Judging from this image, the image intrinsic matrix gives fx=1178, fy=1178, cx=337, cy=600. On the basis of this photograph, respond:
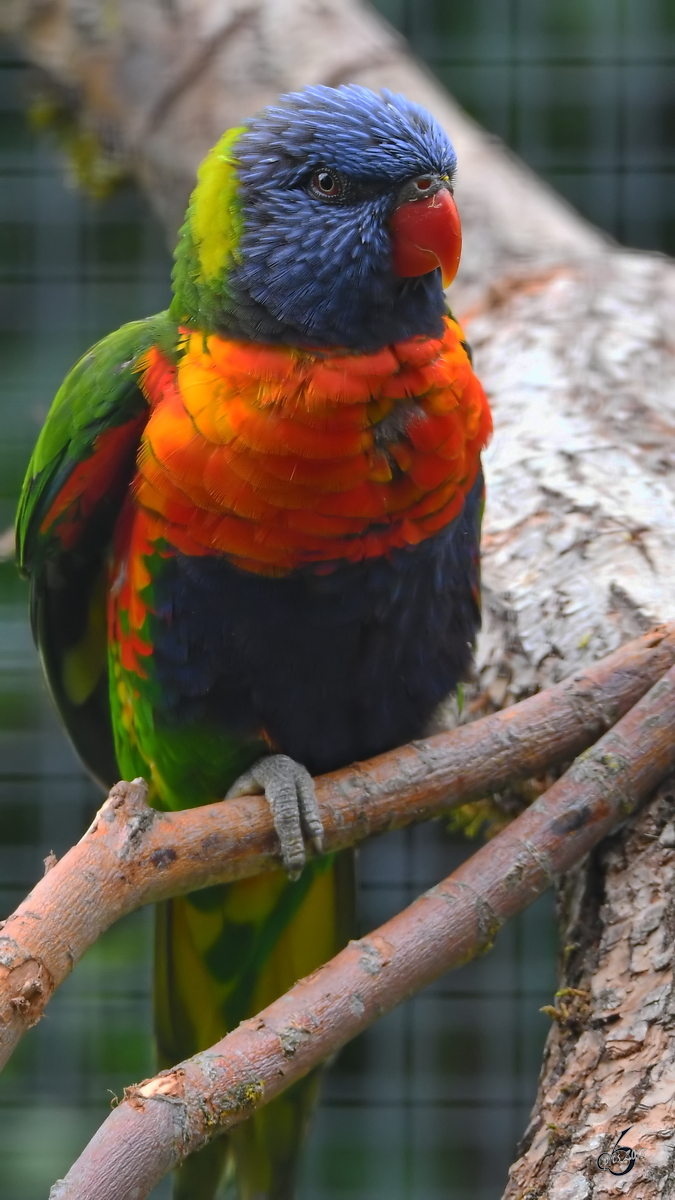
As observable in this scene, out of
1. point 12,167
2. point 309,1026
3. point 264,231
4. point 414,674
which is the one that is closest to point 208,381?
point 264,231

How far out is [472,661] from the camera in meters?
1.52

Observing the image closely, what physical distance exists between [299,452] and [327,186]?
1.07 ft

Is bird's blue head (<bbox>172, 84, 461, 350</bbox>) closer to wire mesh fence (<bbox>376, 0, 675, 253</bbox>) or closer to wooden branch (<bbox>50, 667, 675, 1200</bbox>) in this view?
wooden branch (<bbox>50, 667, 675, 1200</bbox>)

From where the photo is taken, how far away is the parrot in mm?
1275

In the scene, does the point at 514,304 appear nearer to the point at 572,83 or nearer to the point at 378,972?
the point at 572,83

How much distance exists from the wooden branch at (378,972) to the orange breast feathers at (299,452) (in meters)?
0.33

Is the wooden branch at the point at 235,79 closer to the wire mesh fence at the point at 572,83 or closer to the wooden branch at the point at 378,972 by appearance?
the wire mesh fence at the point at 572,83

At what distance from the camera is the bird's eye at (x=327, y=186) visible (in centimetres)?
133

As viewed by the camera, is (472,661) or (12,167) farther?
(12,167)

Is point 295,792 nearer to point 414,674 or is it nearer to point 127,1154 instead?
point 414,674

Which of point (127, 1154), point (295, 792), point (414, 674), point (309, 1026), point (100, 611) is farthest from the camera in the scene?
point (100, 611)

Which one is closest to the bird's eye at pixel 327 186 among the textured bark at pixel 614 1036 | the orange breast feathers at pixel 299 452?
the orange breast feathers at pixel 299 452

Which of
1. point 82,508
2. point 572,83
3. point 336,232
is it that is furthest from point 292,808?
point 572,83

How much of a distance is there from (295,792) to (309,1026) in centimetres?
29
